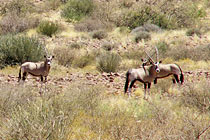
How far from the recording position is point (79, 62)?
14516mm

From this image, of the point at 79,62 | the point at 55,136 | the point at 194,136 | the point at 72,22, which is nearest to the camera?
the point at 194,136

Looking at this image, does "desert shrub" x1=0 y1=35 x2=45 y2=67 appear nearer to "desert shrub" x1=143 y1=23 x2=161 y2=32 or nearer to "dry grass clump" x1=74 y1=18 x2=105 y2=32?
"dry grass clump" x1=74 y1=18 x2=105 y2=32

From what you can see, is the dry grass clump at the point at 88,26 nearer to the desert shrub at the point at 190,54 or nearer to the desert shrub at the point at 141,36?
the desert shrub at the point at 141,36

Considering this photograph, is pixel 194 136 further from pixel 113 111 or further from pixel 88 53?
pixel 88 53

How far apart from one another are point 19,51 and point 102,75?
369 centimetres

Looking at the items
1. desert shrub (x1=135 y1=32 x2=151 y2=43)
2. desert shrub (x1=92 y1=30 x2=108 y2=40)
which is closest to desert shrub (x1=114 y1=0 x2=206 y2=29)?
desert shrub (x1=135 y1=32 x2=151 y2=43)

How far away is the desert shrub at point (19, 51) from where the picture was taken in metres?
12.1

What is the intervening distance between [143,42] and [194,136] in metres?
16.2

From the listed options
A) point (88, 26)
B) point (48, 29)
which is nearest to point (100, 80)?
point (48, 29)

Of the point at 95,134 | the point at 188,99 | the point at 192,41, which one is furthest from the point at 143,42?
the point at 95,134

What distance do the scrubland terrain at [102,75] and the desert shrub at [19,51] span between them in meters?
0.04

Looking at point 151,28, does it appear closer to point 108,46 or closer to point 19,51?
point 108,46

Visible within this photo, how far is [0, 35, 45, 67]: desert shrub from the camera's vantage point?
39.8 ft

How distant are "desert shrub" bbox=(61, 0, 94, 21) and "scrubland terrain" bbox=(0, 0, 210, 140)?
10cm
